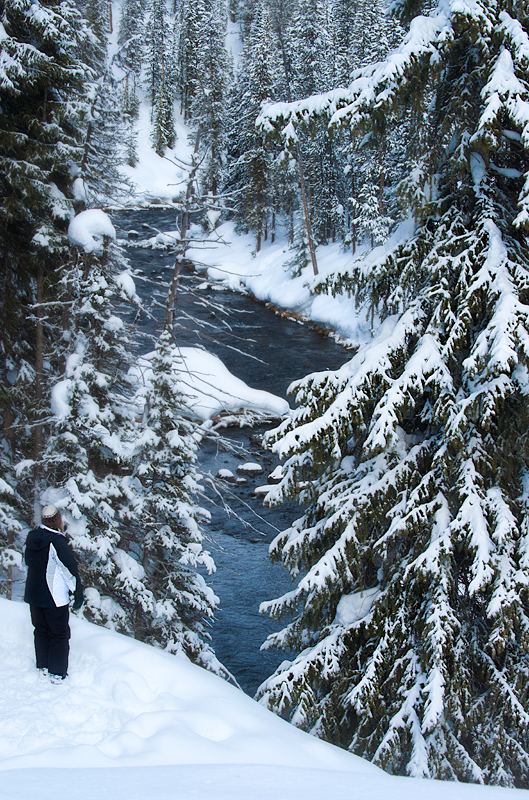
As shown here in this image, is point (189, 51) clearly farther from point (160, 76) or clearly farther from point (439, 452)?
point (439, 452)

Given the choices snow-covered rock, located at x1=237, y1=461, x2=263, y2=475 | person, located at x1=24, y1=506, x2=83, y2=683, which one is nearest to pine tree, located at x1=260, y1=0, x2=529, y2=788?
person, located at x1=24, y1=506, x2=83, y2=683

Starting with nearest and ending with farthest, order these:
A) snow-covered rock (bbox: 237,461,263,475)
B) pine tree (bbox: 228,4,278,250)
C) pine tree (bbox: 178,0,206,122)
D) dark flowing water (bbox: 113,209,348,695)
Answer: dark flowing water (bbox: 113,209,348,695)
snow-covered rock (bbox: 237,461,263,475)
pine tree (bbox: 228,4,278,250)
pine tree (bbox: 178,0,206,122)

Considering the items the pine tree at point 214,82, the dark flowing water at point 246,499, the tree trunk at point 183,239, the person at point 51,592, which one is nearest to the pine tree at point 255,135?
the pine tree at point 214,82

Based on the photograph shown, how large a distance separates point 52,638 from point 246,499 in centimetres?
1353

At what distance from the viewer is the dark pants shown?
499cm

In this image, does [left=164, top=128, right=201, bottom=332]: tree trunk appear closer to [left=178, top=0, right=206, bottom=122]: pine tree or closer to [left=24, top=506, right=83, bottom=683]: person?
[left=24, top=506, right=83, bottom=683]: person

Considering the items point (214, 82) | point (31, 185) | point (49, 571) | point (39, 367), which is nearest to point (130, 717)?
A: point (49, 571)

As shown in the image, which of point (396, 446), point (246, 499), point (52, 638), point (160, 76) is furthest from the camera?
point (160, 76)

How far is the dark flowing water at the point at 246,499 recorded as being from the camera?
40.6 feet

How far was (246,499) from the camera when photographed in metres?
18.5

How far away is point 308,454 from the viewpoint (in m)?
6.39

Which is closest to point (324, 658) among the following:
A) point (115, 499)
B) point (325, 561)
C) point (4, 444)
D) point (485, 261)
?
point (325, 561)

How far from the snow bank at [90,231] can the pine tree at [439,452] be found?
15.2ft

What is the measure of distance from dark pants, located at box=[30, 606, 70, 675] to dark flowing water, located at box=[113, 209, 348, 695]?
2.97 metres
